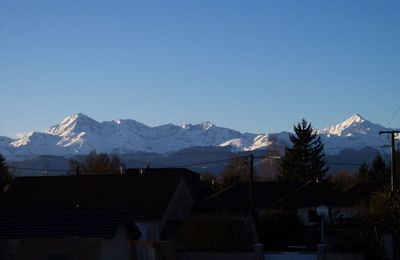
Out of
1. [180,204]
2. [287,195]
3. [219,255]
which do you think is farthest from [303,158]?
[219,255]

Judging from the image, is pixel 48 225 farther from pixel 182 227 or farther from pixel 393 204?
pixel 393 204

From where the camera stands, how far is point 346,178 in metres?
120

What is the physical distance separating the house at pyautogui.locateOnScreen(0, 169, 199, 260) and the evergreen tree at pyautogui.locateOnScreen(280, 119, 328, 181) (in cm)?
4285

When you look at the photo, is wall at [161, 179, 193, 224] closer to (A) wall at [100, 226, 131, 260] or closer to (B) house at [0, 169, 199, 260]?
(B) house at [0, 169, 199, 260]

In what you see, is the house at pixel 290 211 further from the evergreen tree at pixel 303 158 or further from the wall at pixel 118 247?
the evergreen tree at pixel 303 158

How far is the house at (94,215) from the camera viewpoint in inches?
1179

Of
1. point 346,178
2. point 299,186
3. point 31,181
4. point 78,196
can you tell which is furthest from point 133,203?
point 346,178

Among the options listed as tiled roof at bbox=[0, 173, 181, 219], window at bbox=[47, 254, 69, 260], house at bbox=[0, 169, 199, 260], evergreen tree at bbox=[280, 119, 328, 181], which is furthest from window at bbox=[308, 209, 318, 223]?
window at bbox=[47, 254, 69, 260]

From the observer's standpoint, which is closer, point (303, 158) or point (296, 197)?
point (296, 197)

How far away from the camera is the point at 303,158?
301 ft

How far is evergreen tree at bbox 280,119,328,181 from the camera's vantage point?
9025 cm

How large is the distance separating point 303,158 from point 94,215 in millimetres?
63336

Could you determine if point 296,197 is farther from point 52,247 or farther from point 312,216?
point 52,247

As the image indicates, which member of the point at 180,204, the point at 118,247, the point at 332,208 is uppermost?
the point at 180,204
